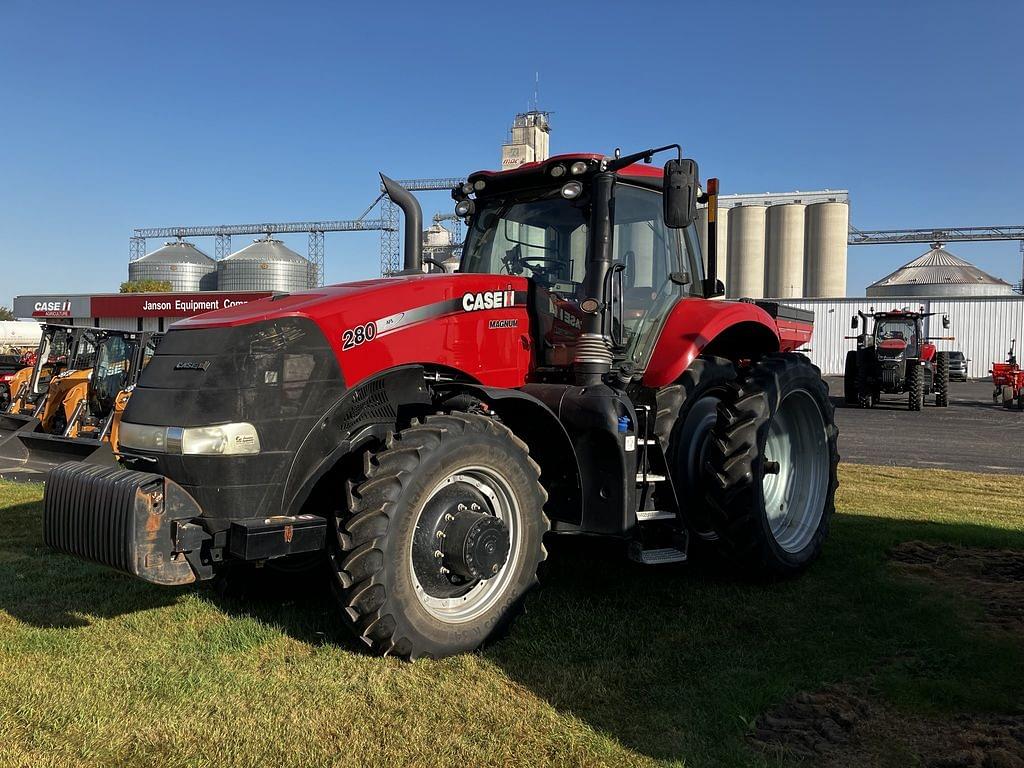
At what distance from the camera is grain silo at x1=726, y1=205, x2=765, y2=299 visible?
177 ft

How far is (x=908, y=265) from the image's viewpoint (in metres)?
56.3

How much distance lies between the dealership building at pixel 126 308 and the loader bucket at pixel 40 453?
71.2ft

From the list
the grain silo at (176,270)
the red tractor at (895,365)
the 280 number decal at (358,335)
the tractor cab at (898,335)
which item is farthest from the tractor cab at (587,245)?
the grain silo at (176,270)

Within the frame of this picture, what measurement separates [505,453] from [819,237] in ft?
176

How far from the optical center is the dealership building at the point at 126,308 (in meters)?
31.9

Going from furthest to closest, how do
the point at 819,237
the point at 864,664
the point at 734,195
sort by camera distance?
the point at 734,195 → the point at 819,237 → the point at 864,664

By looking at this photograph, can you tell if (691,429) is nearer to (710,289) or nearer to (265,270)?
(710,289)

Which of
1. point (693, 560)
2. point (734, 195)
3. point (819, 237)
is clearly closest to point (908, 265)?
point (819, 237)

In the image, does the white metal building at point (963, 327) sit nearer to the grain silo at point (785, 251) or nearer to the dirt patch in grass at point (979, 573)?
the grain silo at point (785, 251)

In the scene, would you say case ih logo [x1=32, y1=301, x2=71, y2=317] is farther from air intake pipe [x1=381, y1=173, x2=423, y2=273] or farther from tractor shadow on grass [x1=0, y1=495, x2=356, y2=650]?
air intake pipe [x1=381, y1=173, x2=423, y2=273]

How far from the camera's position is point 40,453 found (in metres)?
9.21

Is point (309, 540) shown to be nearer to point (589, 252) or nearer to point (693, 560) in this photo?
point (589, 252)

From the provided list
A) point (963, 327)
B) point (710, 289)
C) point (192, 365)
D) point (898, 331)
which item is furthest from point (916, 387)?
point (963, 327)

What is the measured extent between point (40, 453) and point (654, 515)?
24.5 ft
